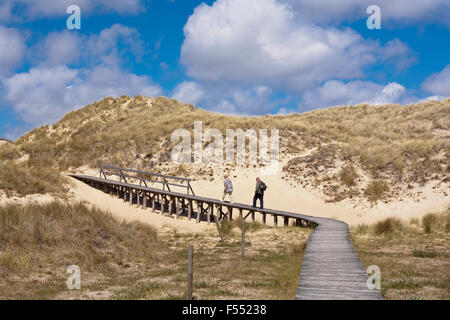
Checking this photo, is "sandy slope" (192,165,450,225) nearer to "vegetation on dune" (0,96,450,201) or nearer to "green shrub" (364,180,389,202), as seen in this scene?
"green shrub" (364,180,389,202)

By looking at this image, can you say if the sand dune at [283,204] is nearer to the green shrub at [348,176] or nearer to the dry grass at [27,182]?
the dry grass at [27,182]

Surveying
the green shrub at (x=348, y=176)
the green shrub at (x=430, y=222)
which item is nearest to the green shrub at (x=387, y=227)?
the green shrub at (x=430, y=222)

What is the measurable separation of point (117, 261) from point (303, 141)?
3097 centimetres

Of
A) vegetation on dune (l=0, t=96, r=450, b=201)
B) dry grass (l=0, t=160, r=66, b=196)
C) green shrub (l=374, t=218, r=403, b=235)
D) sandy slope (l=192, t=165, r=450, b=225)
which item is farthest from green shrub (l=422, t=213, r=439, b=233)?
dry grass (l=0, t=160, r=66, b=196)

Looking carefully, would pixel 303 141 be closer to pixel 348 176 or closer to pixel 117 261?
pixel 348 176

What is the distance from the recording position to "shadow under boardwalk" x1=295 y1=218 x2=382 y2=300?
26.7 ft

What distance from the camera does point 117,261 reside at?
13258mm

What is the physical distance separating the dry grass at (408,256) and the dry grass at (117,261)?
7.93 feet

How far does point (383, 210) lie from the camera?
90.2 ft

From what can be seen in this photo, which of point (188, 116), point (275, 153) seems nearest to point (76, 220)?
point (275, 153)

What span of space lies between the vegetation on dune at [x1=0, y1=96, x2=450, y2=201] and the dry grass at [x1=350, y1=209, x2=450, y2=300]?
940 cm

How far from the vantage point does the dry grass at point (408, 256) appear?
9477mm

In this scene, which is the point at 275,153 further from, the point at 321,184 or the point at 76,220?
the point at 76,220

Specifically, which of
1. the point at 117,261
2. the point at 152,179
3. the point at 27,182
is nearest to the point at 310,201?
the point at 152,179
